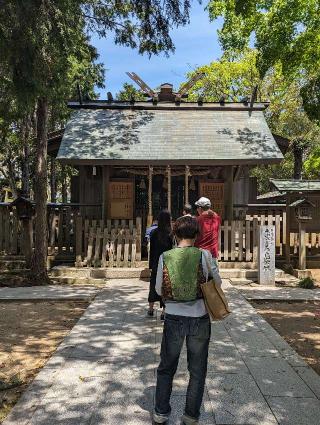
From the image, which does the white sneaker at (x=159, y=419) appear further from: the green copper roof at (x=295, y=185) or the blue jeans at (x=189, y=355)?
the green copper roof at (x=295, y=185)

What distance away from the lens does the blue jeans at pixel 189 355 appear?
11.0 ft

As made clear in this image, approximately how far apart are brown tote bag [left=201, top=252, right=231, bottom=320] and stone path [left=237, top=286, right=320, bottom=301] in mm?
5634

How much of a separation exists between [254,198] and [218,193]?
330 cm

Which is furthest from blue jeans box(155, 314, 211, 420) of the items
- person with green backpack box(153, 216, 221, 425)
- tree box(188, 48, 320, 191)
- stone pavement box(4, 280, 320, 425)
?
tree box(188, 48, 320, 191)

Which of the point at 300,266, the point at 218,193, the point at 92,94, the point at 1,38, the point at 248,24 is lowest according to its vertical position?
the point at 300,266

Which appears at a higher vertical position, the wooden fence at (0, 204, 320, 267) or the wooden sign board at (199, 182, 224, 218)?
the wooden sign board at (199, 182, 224, 218)

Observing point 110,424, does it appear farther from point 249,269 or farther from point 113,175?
point 113,175

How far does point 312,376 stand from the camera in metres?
4.67

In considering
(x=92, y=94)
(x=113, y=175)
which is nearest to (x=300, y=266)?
(x=113, y=175)

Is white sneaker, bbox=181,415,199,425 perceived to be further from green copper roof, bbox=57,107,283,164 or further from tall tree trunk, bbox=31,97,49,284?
green copper roof, bbox=57,107,283,164

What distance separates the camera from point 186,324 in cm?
335

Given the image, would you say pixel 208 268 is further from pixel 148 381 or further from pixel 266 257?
pixel 266 257

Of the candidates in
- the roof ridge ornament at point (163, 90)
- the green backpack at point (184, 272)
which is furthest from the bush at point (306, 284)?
the roof ridge ornament at point (163, 90)

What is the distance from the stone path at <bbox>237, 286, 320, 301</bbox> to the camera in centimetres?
877
